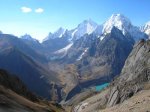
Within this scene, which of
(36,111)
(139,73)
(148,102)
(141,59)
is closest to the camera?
(148,102)

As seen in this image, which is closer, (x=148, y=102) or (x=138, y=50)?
(x=148, y=102)

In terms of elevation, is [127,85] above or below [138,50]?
below

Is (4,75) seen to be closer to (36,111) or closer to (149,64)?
(36,111)

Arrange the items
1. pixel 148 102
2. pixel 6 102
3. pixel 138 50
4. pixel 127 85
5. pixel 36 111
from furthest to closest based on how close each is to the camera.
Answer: pixel 138 50
pixel 127 85
pixel 36 111
pixel 6 102
pixel 148 102

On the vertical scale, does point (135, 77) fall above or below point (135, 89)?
above

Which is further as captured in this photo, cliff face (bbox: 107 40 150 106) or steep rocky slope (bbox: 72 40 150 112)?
cliff face (bbox: 107 40 150 106)

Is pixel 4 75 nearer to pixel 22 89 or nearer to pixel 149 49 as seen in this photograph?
pixel 22 89

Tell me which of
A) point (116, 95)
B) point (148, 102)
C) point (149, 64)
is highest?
point (149, 64)

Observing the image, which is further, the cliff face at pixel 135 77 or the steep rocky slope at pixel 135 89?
the cliff face at pixel 135 77

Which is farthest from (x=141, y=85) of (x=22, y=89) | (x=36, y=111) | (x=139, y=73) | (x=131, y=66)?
(x=22, y=89)

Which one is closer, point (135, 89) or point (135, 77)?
point (135, 89)

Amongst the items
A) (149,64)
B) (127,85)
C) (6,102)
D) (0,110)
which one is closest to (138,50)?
(149,64)
